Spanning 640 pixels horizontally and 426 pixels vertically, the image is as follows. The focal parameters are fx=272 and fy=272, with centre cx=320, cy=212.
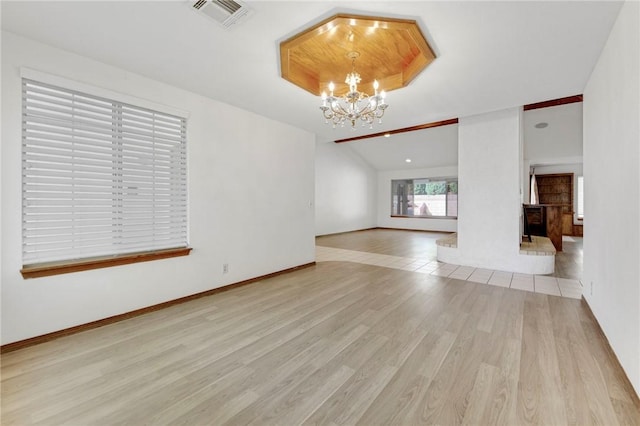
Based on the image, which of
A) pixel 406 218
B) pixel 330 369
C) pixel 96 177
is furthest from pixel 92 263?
pixel 406 218

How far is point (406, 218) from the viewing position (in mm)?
10617

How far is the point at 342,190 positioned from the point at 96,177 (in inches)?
293

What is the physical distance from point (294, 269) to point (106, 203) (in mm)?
2689

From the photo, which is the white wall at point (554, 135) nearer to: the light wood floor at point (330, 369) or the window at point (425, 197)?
the window at point (425, 197)

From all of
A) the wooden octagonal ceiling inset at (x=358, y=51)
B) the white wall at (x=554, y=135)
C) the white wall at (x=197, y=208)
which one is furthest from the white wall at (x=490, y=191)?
the white wall at (x=197, y=208)

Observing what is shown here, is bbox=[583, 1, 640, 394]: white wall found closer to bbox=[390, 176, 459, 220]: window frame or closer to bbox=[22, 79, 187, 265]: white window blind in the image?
bbox=[22, 79, 187, 265]: white window blind

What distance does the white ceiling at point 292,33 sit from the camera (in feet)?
5.94

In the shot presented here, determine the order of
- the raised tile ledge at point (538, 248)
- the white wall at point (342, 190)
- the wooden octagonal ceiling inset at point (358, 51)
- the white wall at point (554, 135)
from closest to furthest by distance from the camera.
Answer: the wooden octagonal ceiling inset at point (358, 51), the raised tile ledge at point (538, 248), the white wall at point (554, 135), the white wall at point (342, 190)

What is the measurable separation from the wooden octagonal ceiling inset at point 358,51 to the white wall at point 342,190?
Answer: 4.81m

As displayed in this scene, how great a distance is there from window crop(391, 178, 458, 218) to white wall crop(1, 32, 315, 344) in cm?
693

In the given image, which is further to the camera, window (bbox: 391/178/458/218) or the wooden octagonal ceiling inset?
window (bbox: 391/178/458/218)

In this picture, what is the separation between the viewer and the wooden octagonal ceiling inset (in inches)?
78.5

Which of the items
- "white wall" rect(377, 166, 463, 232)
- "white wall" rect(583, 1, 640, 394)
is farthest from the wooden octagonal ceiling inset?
"white wall" rect(377, 166, 463, 232)

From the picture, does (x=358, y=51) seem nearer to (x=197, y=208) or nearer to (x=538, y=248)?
(x=197, y=208)
